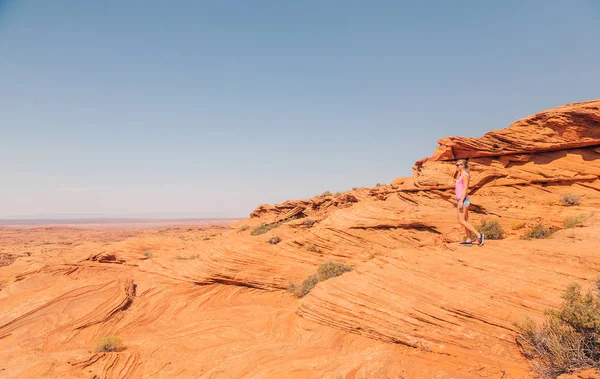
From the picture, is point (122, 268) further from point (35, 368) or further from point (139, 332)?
point (35, 368)

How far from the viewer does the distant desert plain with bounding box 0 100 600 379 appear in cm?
657

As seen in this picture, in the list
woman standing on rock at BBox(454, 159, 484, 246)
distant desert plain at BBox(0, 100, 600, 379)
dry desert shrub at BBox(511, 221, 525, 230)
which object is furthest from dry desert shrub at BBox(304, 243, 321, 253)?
dry desert shrub at BBox(511, 221, 525, 230)

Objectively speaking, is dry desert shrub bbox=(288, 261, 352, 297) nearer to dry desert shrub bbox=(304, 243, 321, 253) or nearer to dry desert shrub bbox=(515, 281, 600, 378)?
dry desert shrub bbox=(304, 243, 321, 253)

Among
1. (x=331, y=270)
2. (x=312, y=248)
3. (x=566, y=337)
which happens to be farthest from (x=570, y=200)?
(x=566, y=337)

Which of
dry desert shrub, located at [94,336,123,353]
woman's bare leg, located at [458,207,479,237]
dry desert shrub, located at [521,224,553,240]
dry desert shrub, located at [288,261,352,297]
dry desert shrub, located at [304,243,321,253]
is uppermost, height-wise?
woman's bare leg, located at [458,207,479,237]

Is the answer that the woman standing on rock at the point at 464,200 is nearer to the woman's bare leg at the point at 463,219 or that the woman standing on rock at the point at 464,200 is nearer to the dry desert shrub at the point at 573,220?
the woman's bare leg at the point at 463,219

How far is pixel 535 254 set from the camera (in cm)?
789

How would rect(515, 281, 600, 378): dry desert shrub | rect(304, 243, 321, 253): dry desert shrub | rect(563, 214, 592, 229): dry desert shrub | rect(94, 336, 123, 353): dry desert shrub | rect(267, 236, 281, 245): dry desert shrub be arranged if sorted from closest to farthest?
rect(515, 281, 600, 378): dry desert shrub < rect(94, 336, 123, 353): dry desert shrub < rect(563, 214, 592, 229): dry desert shrub < rect(304, 243, 321, 253): dry desert shrub < rect(267, 236, 281, 245): dry desert shrub

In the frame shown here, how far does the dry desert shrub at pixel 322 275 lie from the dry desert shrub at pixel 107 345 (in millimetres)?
5863

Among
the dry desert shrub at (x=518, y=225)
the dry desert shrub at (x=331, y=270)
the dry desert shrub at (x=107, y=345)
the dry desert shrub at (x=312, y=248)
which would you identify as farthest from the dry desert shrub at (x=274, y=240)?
the dry desert shrub at (x=518, y=225)

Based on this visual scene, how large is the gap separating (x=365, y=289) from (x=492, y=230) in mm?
6290

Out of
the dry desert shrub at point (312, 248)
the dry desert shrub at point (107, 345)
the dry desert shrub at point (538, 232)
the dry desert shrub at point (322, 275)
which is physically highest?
the dry desert shrub at point (538, 232)

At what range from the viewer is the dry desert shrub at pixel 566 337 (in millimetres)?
4797

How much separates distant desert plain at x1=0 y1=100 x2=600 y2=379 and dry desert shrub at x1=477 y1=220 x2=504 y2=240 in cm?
15
